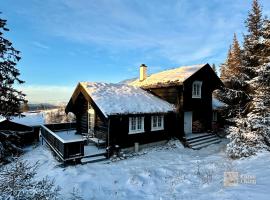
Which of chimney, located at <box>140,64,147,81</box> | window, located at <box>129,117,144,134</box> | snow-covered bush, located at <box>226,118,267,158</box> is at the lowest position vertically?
snow-covered bush, located at <box>226,118,267,158</box>

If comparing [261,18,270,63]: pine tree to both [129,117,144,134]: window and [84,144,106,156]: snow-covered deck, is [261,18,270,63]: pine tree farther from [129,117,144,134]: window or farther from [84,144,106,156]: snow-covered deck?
[84,144,106,156]: snow-covered deck

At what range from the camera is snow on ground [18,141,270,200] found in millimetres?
7766

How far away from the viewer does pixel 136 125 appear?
17.3 m

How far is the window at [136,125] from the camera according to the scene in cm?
1692

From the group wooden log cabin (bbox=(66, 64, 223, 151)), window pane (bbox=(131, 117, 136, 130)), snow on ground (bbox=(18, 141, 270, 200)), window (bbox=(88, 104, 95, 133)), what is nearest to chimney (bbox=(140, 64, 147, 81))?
wooden log cabin (bbox=(66, 64, 223, 151))

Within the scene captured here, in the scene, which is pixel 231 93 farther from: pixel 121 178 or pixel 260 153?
pixel 121 178

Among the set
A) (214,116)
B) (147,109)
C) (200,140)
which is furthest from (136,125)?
(214,116)

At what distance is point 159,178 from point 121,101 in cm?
822

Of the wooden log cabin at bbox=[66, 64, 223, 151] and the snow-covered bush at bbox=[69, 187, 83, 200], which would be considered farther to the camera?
the wooden log cabin at bbox=[66, 64, 223, 151]

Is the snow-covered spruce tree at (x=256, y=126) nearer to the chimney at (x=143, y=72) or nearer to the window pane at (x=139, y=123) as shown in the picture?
the window pane at (x=139, y=123)

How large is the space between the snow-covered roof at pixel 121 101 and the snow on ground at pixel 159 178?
3.76 m

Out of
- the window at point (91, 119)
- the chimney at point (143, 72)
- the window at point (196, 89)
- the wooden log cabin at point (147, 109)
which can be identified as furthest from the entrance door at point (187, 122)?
the window at point (91, 119)

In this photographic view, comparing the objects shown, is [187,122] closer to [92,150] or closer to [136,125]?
[136,125]

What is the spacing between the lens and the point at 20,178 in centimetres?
639
